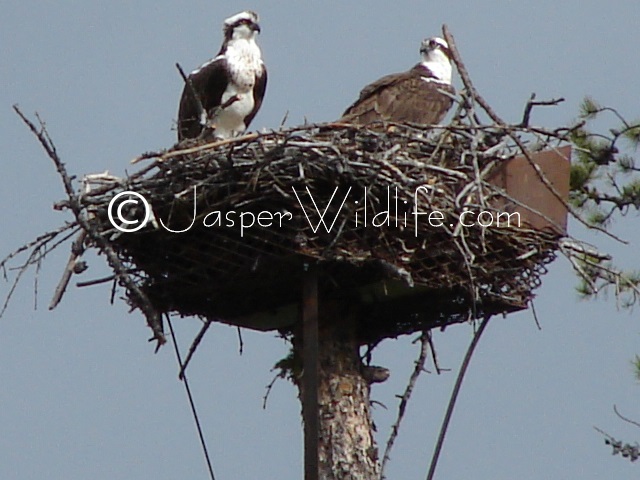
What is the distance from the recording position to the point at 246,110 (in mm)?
8141

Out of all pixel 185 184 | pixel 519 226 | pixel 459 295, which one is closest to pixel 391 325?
pixel 459 295

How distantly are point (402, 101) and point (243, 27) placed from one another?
3.45 feet

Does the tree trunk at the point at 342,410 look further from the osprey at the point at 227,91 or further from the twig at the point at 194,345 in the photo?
the osprey at the point at 227,91

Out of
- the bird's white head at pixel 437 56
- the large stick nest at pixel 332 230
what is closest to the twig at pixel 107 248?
the large stick nest at pixel 332 230

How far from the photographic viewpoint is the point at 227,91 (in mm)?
8070

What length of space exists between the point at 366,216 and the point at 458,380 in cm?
90

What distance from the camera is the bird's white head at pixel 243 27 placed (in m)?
8.41

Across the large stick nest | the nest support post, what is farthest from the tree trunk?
the large stick nest

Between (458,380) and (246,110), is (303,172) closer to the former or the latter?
(458,380)

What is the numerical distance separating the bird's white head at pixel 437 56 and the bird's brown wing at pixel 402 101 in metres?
0.64

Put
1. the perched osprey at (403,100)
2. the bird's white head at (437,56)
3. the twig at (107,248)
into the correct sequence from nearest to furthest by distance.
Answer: the twig at (107,248) < the perched osprey at (403,100) < the bird's white head at (437,56)

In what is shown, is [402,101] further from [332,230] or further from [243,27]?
[332,230]

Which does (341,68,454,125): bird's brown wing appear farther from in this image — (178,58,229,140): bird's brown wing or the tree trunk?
the tree trunk

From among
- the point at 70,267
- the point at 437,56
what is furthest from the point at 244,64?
the point at 70,267
